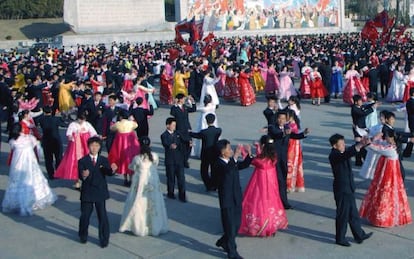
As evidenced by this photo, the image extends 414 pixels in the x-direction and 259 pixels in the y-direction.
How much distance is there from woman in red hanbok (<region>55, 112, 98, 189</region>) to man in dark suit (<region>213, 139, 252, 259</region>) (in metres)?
3.65

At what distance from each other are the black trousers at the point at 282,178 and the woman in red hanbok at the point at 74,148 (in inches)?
127

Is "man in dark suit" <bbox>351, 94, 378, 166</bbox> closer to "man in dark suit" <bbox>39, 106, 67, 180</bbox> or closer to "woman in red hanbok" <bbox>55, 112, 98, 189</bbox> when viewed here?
"woman in red hanbok" <bbox>55, 112, 98, 189</bbox>

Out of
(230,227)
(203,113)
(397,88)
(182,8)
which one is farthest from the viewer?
(182,8)

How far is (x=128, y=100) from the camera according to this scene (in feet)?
44.9

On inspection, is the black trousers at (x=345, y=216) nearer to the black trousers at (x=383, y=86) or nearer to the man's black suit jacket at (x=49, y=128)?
the man's black suit jacket at (x=49, y=128)

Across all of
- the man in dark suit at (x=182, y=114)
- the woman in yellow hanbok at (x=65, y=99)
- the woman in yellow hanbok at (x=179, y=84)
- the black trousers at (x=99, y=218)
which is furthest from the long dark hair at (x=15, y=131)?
the woman in yellow hanbok at (x=179, y=84)

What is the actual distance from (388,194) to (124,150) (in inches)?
166

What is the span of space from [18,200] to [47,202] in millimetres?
480

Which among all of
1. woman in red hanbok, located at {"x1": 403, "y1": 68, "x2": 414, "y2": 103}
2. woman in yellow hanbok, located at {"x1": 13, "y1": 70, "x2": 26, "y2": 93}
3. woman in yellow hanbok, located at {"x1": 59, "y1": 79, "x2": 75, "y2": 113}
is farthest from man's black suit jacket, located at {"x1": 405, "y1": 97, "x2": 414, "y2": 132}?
woman in yellow hanbok, located at {"x1": 13, "y1": 70, "x2": 26, "y2": 93}

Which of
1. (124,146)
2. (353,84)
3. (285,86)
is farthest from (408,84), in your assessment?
(124,146)

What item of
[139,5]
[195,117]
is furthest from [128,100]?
[139,5]

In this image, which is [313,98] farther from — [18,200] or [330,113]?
[18,200]

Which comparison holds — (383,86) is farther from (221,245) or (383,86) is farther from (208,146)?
(221,245)

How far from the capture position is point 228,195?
6246 millimetres
